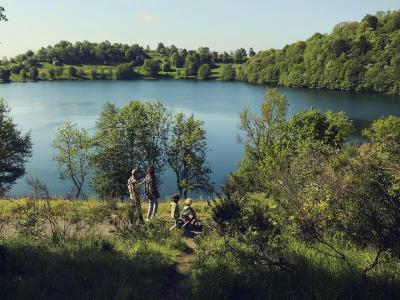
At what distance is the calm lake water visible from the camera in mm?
55312

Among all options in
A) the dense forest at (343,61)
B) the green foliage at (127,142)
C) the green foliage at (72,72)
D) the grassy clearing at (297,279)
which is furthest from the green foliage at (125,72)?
the grassy clearing at (297,279)

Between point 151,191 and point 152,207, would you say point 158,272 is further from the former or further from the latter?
point 152,207

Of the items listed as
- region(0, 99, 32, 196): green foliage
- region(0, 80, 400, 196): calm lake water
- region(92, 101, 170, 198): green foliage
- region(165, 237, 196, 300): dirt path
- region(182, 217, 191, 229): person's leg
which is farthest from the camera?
region(0, 80, 400, 196): calm lake water

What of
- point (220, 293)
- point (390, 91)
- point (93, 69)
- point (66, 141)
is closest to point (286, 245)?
point (220, 293)

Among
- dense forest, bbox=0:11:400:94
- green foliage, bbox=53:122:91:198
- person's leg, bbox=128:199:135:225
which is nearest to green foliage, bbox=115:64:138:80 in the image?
dense forest, bbox=0:11:400:94

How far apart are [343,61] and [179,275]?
16472 centimetres

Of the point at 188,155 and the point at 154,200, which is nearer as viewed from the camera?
the point at 154,200

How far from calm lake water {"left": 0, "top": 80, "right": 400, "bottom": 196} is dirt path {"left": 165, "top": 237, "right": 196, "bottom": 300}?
34.3 meters

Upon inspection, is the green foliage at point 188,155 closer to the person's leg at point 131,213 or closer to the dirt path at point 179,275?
the person's leg at point 131,213

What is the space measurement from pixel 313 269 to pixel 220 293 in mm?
1800

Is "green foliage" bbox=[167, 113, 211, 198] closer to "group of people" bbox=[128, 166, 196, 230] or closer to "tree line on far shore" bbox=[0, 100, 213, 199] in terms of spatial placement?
"tree line on far shore" bbox=[0, 100, 213, 199]

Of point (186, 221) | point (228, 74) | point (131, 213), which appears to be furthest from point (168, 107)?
point (228, 74)

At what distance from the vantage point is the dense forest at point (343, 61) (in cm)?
14438

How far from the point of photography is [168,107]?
331 ft
